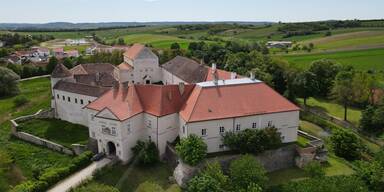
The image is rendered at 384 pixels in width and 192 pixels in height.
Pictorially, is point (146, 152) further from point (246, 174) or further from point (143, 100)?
point (246, 174)

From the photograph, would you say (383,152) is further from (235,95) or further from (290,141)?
(235,95)

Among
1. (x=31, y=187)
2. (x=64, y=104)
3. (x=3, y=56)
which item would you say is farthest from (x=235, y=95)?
(x=3, y=56)

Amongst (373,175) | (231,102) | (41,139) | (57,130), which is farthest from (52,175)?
(373,175)

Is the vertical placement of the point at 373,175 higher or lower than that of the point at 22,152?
higher

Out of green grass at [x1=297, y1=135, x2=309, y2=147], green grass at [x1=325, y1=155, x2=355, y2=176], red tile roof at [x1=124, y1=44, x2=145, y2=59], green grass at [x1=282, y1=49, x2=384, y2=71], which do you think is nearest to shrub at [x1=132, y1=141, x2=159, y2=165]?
green grass at [x1=297, y1=135, x2=309, y2=147]

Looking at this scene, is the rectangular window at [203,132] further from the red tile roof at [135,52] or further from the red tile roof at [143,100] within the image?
the red tile roof at [135,52]

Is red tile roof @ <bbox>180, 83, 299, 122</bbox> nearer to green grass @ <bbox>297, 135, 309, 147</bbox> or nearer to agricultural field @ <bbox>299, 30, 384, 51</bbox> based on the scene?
green grass @ <bbox>297, 135, 309, 147</bbox>
